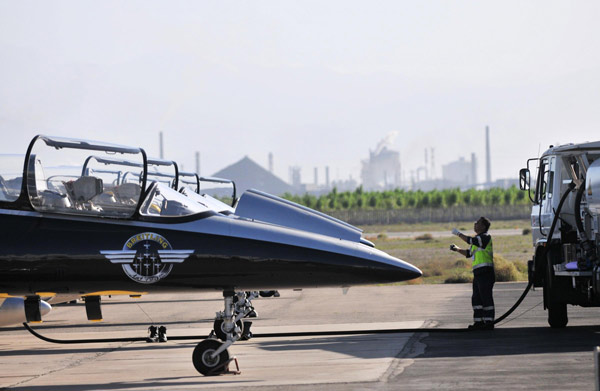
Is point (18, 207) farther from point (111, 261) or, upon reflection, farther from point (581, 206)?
point (581, 206)

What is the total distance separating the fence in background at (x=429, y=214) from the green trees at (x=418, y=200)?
12.3 feet

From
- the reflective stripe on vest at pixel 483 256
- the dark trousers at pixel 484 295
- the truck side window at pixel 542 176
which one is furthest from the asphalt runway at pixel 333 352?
the truck side window at pixel 542 176

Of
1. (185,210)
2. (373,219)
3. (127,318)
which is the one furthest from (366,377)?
(373,219)

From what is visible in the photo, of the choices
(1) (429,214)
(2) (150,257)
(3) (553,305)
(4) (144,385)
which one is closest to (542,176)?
(3) (553,305)

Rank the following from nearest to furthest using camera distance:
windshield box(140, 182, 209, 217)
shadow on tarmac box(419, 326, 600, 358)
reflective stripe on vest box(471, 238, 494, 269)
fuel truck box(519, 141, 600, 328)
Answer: windshield box(140, 182, 209, 217), shadow on tarmac box(419, 326, 600, 358), fuel truck box(519, 141, 600, 328), reflective stripe on vest box(471, 238, 494, 269)

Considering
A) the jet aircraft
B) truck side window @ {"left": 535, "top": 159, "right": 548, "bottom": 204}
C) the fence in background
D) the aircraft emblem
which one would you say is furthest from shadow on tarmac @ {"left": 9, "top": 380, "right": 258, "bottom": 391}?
the fence in background

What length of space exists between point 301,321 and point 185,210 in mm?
8625

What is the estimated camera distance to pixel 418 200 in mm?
140875

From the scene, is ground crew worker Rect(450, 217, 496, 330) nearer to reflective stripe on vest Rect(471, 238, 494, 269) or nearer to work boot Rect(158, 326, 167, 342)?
reflective stripe on vest Rect(471, 238, 494, 269)

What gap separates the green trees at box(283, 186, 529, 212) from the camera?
447 ft

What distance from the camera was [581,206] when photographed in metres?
17.4

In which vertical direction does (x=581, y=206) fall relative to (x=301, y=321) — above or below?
above

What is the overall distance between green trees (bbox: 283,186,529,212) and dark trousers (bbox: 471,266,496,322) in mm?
115224

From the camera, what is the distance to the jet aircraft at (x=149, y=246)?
490 inches
